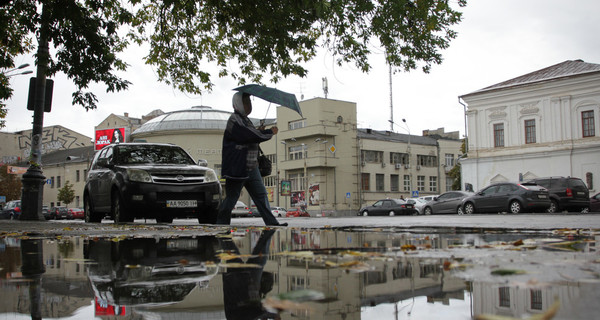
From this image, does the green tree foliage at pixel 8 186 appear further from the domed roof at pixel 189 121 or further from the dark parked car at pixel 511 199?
the dark parked car at pixel 511 199

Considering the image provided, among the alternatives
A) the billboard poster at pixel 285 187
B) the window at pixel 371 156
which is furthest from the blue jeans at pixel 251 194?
the window at pixel 371 156

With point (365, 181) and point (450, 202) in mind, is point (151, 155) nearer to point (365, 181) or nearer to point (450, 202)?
A: point (450, 202)

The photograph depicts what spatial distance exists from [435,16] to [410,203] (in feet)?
93.2

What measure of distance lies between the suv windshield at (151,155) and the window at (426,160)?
6175 centimetres

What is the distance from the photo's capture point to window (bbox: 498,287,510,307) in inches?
67.3

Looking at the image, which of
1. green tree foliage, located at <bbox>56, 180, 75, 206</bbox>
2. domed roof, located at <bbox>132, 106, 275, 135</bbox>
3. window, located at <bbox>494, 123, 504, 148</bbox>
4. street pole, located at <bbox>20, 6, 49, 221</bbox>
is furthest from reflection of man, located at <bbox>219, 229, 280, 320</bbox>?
green tree foliage, located at <bbox>56, 180, 75, 206</bbox>

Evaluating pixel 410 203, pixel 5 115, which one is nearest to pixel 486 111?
pixel 410 203

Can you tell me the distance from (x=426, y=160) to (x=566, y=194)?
44802mm

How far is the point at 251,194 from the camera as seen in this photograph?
8.62 m

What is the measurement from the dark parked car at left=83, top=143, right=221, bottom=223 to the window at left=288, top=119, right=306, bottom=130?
5309cm

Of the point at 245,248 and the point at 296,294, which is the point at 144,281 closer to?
the point at 296,294

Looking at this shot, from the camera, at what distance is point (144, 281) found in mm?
2414

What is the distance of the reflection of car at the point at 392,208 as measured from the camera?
124 ft

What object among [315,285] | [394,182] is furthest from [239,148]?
[394,182]
